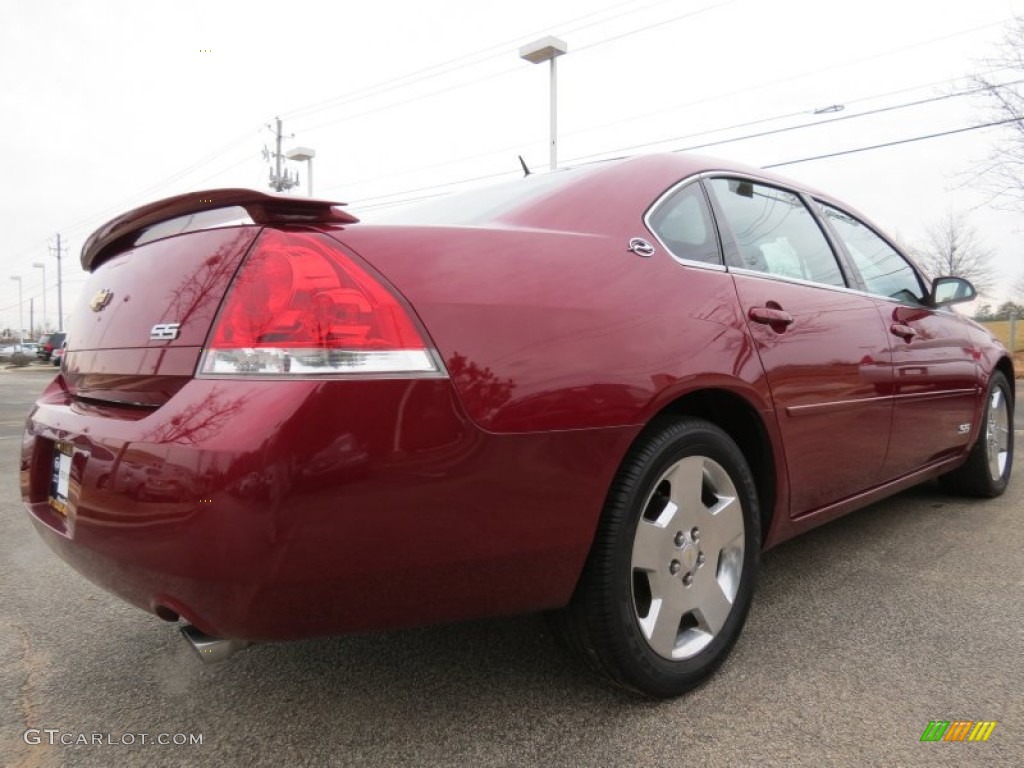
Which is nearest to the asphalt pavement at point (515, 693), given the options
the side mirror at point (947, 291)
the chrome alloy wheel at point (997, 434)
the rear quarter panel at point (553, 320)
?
the rear quarter panel at point (553, 320)

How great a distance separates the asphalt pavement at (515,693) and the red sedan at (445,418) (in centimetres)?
18

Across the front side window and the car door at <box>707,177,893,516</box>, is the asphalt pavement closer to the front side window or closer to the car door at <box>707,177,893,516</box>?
the car door at <box>707,177,893,516</box>

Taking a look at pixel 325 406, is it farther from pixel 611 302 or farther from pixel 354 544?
pixel 611 302

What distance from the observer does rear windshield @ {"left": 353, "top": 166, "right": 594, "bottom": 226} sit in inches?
77.7

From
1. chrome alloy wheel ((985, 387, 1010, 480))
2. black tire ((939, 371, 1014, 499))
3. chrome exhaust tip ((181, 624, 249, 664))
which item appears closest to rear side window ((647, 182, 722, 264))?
chrome exhaust tip ((181, 624, 249, 664))

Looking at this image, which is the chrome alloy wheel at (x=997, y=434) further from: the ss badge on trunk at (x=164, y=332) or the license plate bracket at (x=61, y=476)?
the license plate bracket at (x=61, y=476)

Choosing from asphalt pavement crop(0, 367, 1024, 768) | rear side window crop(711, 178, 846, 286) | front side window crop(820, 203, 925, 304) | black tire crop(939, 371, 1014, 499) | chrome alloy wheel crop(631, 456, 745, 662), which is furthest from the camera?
black tire crop(939, 371, 1014, 499)

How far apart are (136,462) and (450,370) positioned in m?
0.63

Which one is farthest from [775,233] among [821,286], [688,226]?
[688,226]

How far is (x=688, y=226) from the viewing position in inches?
84.4

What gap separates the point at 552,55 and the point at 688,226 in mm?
13791

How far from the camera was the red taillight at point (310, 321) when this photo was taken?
1363 mm

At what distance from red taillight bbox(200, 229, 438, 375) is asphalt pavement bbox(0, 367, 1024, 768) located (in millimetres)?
910

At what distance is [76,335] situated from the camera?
6.58 ft
